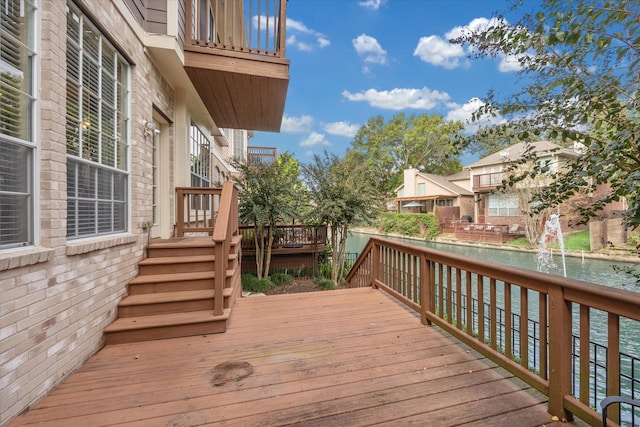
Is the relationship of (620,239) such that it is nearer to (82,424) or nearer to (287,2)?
(287,2)

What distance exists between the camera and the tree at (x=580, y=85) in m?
1.91

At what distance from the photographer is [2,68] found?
168 centimetres

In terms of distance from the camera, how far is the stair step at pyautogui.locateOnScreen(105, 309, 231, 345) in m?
2.70

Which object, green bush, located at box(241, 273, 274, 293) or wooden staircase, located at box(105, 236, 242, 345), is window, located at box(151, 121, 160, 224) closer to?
wooden staircase, located at box(105, 236, 242, 345)

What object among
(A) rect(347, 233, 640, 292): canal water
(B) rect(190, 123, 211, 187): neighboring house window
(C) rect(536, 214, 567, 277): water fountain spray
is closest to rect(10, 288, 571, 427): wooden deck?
(B) rect(190, 123, 211, 187): neighboring house window

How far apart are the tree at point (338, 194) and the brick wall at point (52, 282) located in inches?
205

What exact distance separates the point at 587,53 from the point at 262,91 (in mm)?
4182

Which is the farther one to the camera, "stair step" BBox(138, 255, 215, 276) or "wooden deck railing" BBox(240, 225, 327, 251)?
"wooden deck railing" BBox(240, 225, 327, 251)

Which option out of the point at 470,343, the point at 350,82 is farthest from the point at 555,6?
the point at 350,82

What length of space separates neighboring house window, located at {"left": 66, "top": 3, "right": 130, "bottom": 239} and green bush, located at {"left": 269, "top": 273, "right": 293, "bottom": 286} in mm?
4739

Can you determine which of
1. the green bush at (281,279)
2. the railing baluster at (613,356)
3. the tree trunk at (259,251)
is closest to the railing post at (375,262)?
the railing baluster at (613,356)

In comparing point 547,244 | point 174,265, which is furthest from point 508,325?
point 547,244

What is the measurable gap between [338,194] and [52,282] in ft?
20.0

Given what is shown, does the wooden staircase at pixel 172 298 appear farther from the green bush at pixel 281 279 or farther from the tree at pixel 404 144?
the tree at pixel 404 144
